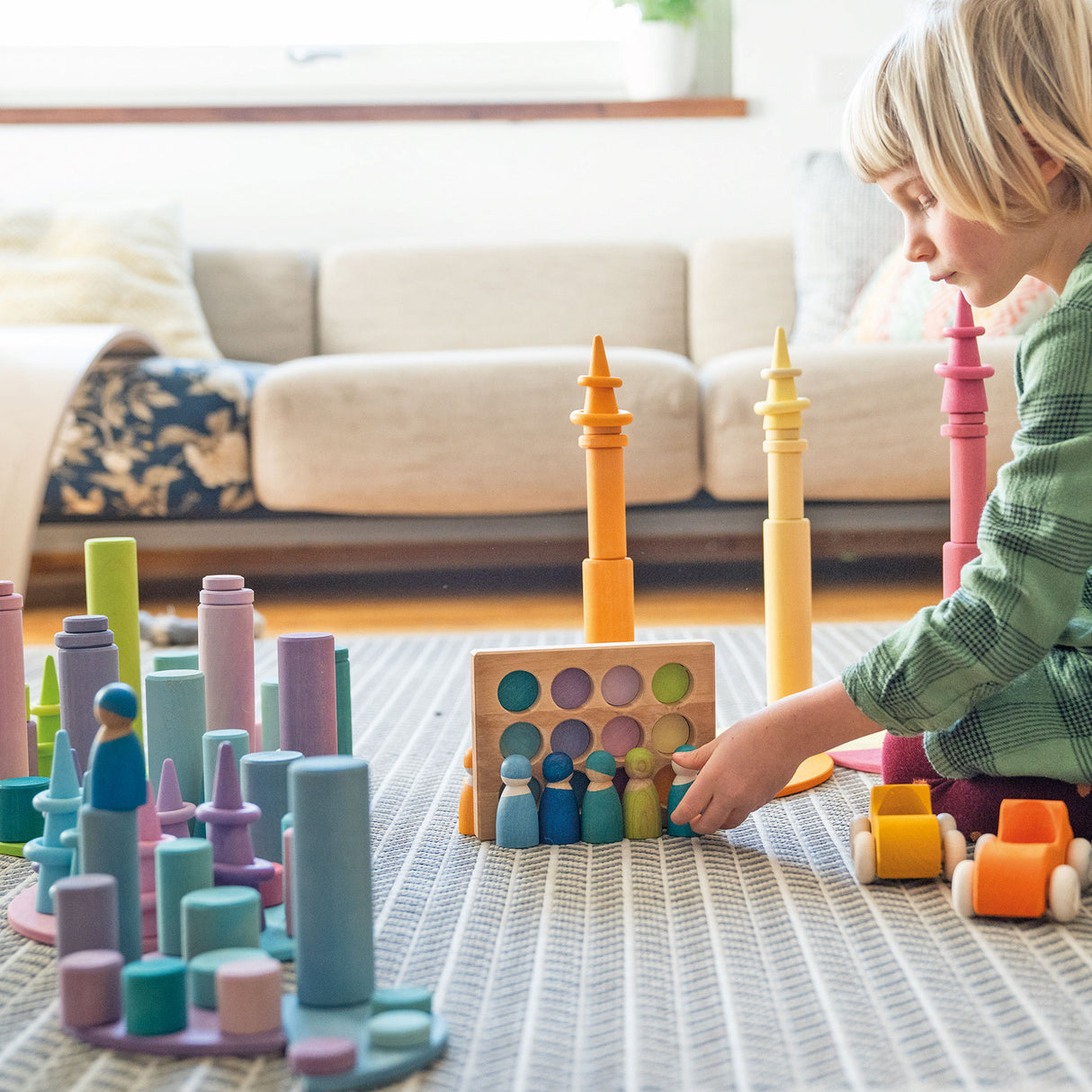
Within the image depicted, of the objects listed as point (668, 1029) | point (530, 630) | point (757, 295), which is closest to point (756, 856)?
point (668, 1029)

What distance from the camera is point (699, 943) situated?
680mm

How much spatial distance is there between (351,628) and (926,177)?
1.27m

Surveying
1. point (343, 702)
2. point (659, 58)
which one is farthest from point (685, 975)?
point (659, 58)

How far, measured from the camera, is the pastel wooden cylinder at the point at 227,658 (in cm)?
88

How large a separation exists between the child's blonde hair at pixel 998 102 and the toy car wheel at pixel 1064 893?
1.37ft

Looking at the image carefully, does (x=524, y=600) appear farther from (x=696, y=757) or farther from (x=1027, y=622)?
(x=1027, y=622)

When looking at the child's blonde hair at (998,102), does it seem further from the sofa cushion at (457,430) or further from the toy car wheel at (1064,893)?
the sofa cushion at (457,430)

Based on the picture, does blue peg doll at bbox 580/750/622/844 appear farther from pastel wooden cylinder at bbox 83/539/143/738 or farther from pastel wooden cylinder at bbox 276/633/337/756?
pastel wooden cylinder at bbox 83/539/143/738

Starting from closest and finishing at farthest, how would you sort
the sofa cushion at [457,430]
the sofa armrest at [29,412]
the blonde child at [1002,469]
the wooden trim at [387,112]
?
the blonde child at [1002,469] → the sofa armrest at [29,412] → the sofa cushion at [457,430] → the wooden trim at [387,112]

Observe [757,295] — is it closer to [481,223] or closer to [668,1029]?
[481,223]

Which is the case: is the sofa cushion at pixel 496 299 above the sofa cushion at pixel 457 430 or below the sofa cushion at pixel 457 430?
above

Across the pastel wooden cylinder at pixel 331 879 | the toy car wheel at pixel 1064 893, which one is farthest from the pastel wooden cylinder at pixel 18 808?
the toy car wheel at pixel 1064 893

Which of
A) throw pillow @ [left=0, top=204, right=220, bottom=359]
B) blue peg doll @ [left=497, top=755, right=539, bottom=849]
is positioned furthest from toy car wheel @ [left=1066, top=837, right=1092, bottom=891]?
throw pillow @ [left=0, top=204, right=220, bottom=359]

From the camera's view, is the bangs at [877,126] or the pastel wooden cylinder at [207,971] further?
the bangs at [877,126]
